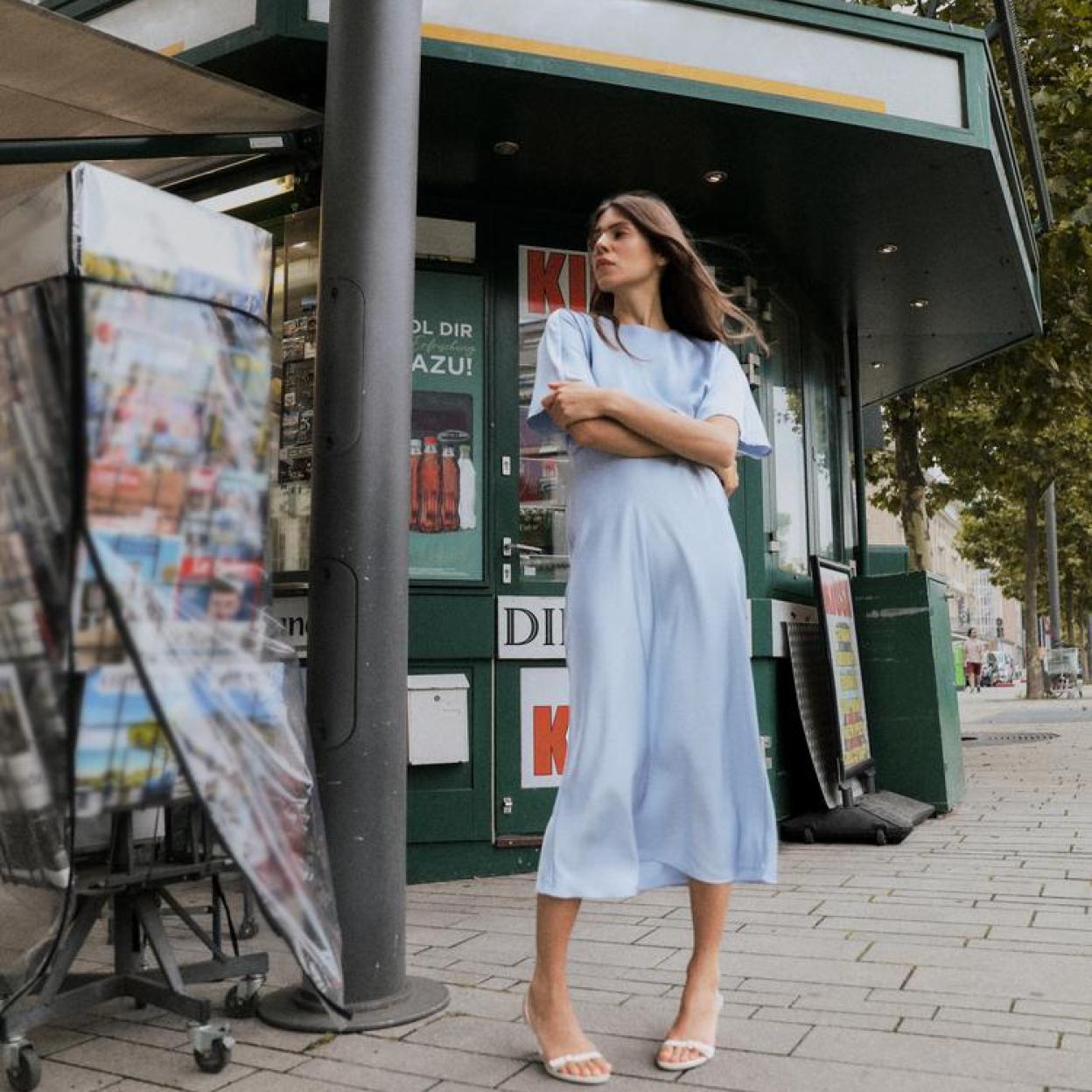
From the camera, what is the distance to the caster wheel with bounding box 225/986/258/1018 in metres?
2.99

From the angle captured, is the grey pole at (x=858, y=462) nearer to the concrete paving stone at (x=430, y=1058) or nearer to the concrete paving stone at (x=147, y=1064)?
the concrete paving stone at (x=430, y=1058)

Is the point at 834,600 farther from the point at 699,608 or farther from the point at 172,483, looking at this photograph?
the point at 172,483

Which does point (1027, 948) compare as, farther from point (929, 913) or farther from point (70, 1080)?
point (70, 1080)

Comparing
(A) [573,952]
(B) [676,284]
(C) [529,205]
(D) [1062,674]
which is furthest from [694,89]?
(D) [1062,674]

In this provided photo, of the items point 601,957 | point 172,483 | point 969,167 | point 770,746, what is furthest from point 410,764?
point 969,167

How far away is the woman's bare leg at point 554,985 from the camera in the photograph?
8.13 feet

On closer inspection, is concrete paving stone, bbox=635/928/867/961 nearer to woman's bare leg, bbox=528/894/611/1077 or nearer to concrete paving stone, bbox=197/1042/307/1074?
woman's bare leg, bbox=528/894/611/1077

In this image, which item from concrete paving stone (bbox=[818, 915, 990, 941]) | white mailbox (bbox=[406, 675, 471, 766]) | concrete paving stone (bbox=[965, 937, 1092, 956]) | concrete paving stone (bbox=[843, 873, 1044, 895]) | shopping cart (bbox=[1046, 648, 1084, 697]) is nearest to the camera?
concrete paving stone (bbox=[965, 937, 1092, 956])

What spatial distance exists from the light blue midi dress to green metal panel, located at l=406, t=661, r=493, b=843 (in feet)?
8.43

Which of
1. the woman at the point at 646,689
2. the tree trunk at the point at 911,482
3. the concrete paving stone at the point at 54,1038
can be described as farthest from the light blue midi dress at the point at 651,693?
the tree trunk at the point at 911,482

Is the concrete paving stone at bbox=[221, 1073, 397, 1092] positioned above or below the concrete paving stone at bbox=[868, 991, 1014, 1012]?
below

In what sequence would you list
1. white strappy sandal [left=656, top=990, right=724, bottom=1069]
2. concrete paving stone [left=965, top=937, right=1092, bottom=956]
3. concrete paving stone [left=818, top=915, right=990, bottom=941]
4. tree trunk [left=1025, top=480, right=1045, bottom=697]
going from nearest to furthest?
white strappy sandal [left=656, top=990, right=724, bottom=1069] → concrete paving stone [left=965, top=937, right=1092, bottom=956] → concrete paving stone [left=818, top=915, right=990, bottom=941] → tree trunk [left=1025, top=480, right=1045, bottom=697]

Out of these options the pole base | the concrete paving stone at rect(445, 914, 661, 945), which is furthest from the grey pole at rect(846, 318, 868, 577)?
the pole base

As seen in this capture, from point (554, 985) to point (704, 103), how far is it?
141 inches
